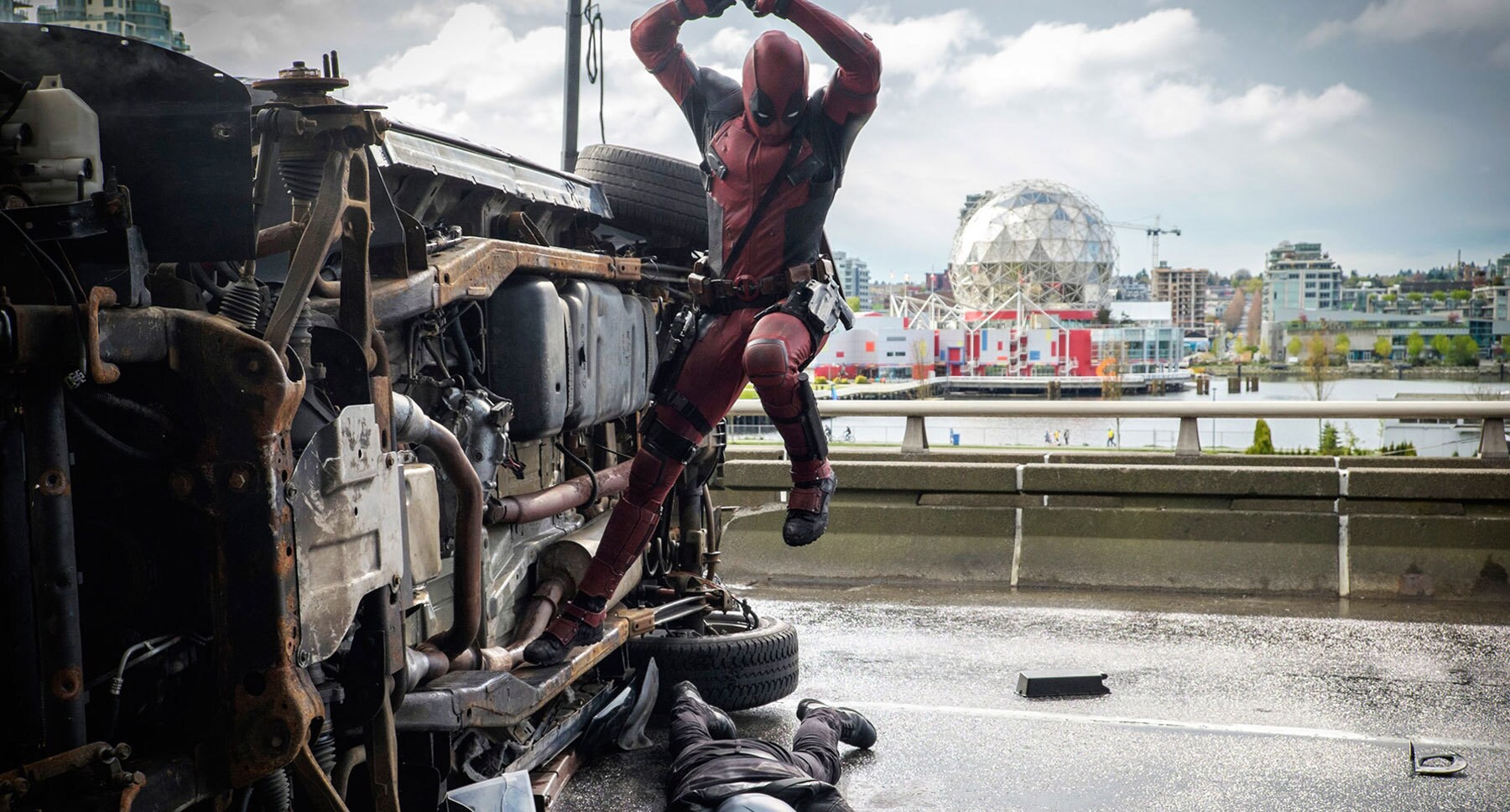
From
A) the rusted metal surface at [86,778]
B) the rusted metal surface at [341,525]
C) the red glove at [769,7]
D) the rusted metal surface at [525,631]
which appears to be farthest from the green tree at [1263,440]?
the rusted metal surface at [86,778]

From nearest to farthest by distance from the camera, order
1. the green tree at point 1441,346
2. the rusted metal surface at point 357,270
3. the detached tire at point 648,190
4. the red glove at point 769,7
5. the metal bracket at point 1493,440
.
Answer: the rusted metal surface at point 357,270 → the red glove at point 769,7 → the detached tire at point 648,190 → the metal bracket at point 1493,440 → the green tree at point 1441,346

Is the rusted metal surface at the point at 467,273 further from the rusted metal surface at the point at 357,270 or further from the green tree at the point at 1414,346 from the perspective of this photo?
the green tree at the point at 1414,346

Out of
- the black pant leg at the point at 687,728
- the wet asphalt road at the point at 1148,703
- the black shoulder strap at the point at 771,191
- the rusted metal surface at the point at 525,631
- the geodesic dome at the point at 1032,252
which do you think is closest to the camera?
the rusted metal surface at the point at 525,631

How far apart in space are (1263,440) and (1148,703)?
5.90 meters

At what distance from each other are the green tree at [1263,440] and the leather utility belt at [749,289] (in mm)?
6471

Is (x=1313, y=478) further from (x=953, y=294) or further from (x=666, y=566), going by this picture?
(x=953, y=294)

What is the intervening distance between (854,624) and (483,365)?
389cm

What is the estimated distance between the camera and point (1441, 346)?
14.0 metres

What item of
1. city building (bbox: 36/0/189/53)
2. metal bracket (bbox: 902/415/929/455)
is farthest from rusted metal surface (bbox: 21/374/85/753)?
metal bracket (bbox: 902/415/929/455)

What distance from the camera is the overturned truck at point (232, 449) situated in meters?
2.47

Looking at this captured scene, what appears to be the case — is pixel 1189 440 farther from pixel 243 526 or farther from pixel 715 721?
pixel 243 526

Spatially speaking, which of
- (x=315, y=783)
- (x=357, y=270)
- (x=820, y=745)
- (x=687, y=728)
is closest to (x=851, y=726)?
(x=820, y=745)

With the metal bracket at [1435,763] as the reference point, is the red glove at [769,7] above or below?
above

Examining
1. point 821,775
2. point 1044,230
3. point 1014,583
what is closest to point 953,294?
point 1044,230
